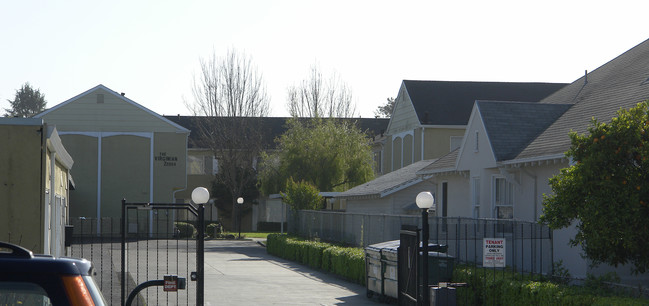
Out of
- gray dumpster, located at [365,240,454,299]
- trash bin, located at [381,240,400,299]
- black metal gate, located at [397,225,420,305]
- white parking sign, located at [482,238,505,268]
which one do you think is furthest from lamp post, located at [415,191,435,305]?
trash bin, located at [381,240,400,299]

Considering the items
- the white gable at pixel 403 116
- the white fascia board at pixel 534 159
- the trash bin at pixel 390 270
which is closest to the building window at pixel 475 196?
the white fascia board at pixel 534 159

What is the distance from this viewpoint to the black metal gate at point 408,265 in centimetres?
1306

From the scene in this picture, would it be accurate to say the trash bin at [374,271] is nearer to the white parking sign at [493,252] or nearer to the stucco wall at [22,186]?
the white parking sign at [493,252]

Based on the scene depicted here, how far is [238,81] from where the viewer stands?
62.6 meters

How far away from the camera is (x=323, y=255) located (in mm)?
29188

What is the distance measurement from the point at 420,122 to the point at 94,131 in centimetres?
1917

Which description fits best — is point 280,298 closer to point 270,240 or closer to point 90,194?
point 270,240

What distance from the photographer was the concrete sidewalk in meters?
20.0

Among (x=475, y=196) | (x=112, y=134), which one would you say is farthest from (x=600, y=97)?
(x=112, y=134)

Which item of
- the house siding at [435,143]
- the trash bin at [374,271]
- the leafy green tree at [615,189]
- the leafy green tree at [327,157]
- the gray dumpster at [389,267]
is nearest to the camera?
→ the leafy green tree at [615,189]

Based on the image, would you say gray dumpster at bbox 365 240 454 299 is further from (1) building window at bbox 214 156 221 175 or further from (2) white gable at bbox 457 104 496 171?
(1) building window at bbox 214 156 221 175

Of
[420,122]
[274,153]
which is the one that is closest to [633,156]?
[420,122]

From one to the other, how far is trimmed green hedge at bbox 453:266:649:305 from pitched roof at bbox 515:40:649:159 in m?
3.87

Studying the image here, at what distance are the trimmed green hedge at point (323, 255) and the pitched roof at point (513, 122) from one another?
16.8ft
